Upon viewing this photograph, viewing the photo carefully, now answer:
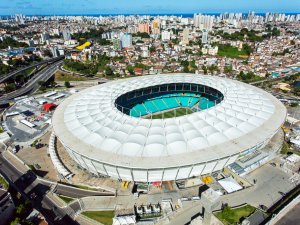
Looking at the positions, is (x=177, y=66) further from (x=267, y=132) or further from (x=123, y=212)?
(x=123, y=212)

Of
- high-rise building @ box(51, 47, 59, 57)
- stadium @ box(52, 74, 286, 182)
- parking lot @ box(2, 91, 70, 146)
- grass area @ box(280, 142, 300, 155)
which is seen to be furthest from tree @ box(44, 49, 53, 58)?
grass area @ box(280, 142, 300, 155)

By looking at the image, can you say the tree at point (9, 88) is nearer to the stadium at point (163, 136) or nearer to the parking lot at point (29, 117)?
the parking lot at point (29, 117)

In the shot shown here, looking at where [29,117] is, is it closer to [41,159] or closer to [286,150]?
[41,159]

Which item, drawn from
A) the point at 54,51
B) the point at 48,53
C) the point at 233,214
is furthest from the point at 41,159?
the point at 48,53

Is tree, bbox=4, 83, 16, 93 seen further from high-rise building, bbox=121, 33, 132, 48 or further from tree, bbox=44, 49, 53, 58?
high-rise building, bbox=121, 33, 132, 48

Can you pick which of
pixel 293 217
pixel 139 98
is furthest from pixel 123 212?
pixel 139 98

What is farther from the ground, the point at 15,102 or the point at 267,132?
the point at 267,132

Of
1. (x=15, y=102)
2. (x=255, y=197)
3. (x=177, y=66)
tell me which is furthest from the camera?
(x=177, y=66)
